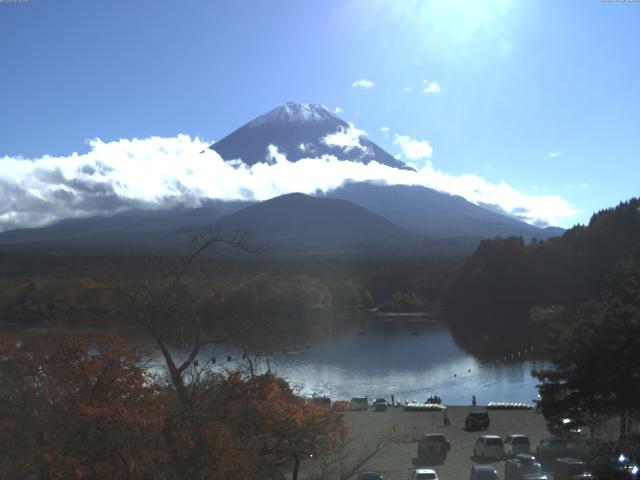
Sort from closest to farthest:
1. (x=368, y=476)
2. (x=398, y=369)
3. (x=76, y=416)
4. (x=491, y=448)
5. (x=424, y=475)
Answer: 1. (x=76, y=416)
2. (x=368, y=476)
3. (x=424, y=475)
4. (x=491, y=448)
5. (x=398, y=369)

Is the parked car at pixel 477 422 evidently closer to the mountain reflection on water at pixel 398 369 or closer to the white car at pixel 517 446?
the white car at pixel 517 446

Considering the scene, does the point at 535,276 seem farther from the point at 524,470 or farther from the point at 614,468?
the point at 614,468

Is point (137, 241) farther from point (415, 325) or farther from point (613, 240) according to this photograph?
point (613, 240)

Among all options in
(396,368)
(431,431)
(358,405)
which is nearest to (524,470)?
(431,431)

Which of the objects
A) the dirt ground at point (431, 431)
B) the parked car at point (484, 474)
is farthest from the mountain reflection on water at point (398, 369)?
the parked car at point (484, 474)

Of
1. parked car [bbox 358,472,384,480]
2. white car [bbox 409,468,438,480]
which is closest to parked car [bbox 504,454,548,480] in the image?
white car [bbox 409,468,438,480]

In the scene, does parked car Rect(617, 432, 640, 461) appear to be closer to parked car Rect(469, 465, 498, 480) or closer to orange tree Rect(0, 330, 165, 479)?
parked car Rect(469, 465, 498, 480)
